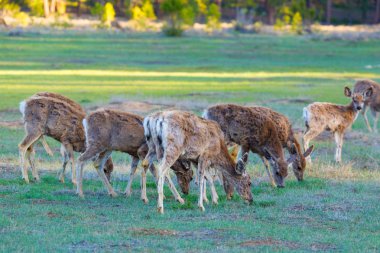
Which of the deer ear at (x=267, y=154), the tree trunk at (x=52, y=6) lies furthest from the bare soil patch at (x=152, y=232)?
the tree trunk at (x=52, y=6)

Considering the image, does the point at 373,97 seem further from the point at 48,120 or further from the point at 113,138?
the point at 113,138

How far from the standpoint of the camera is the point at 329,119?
64.6 ft

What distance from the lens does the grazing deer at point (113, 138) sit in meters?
13.9

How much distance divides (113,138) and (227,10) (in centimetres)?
10323

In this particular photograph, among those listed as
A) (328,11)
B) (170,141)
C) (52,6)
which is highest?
(170,141)

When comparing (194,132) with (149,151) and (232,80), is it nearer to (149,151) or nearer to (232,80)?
(149,151)

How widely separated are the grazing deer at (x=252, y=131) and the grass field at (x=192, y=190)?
46 centimetres

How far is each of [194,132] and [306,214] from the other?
206 centimetres

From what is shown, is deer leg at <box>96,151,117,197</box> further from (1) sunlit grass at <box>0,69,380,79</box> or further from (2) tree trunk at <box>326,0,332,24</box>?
(2) tree trunk at <box>326,0,332,24</box>

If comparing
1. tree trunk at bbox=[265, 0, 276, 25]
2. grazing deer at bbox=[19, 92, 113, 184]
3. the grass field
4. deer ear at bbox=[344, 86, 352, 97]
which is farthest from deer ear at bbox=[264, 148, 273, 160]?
tree trunk at bbox=[265, 0, 276, 25]

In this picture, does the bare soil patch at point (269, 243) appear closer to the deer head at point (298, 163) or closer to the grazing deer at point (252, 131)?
the grazing deer at point (252, 131)

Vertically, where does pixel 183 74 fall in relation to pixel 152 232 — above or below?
below

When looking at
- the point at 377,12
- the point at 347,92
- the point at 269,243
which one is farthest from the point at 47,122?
the point at 377,12

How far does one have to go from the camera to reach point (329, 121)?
19672 mm
